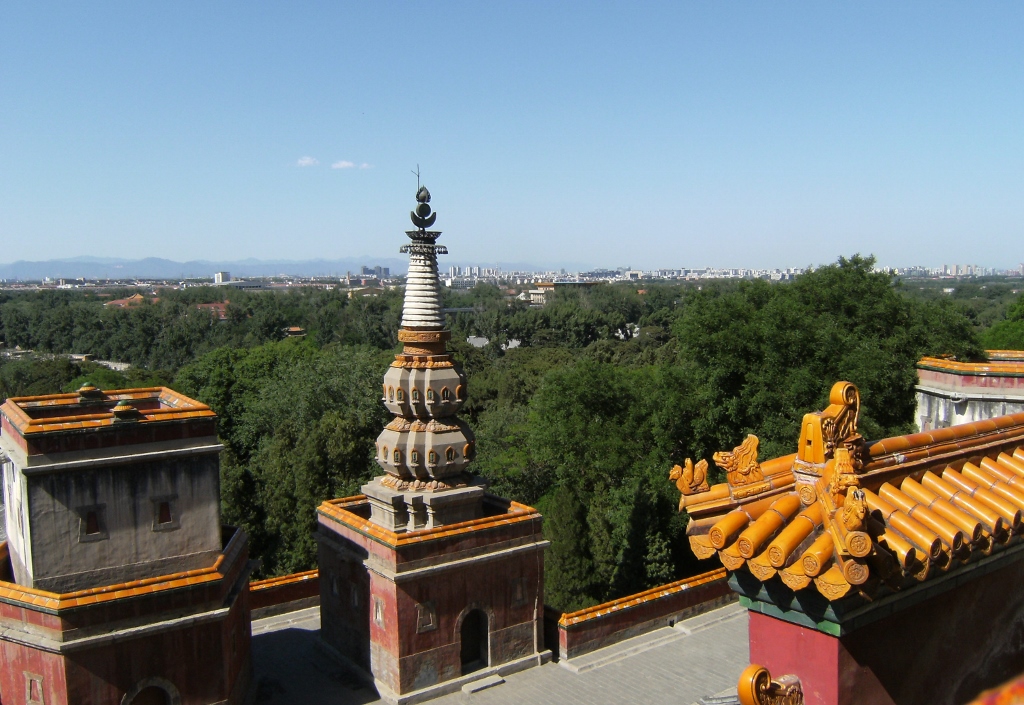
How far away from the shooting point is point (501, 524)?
1644cm

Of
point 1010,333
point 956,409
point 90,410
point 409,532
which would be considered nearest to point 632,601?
point 409,532

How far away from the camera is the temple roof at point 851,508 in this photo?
18.9ft

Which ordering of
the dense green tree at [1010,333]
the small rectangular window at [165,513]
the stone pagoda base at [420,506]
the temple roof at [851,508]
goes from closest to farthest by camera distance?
the temple roof at [851,508] → the small rectangular window at [165,513] → the stone pagoda base at [420,506] → the dense green tree at [1010,333]

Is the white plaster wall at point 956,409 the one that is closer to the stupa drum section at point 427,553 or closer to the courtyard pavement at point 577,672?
the courtyard pavement at point 577,672

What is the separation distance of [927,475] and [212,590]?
11017 mm

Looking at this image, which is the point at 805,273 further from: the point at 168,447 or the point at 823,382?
the point at 168,447

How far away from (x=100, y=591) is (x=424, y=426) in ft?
21.6

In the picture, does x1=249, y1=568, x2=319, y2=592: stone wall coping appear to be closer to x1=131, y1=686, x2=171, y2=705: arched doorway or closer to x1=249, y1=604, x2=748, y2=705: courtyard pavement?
x1=249, y1=604, x2=748, y2=705: courtyard pavement

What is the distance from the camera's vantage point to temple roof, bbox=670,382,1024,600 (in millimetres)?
5746

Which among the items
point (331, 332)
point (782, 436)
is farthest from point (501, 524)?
point (331, 332)

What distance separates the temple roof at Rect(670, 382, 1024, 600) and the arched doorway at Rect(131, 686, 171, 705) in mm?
10148

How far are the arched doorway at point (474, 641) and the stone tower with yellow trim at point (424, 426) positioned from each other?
6.93 ft

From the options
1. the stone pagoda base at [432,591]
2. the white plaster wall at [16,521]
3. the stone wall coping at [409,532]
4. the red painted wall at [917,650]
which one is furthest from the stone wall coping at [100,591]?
the red painted wall at [917,650]

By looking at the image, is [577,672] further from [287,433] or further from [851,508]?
[287,433]
